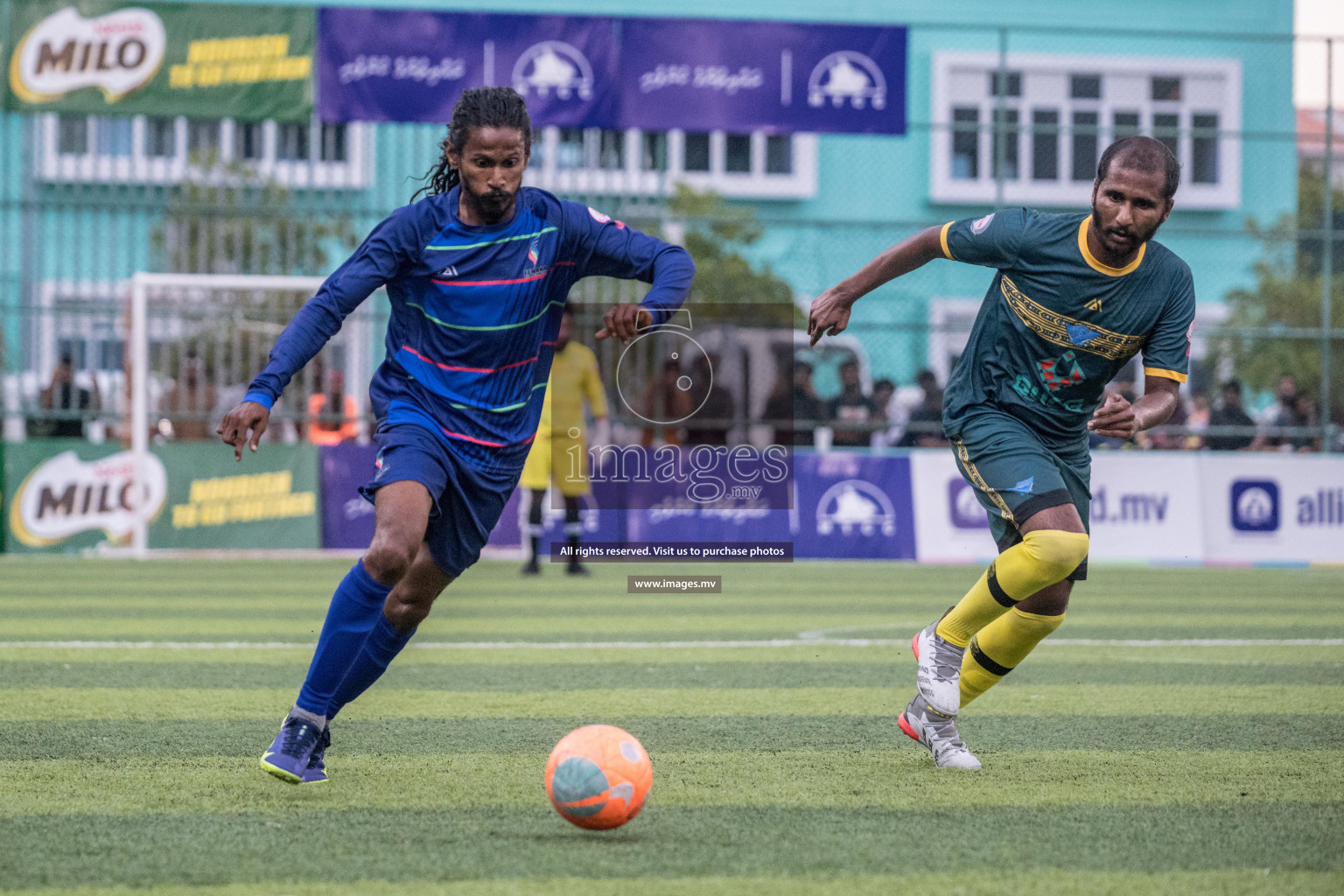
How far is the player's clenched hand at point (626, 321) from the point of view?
14.6 ft

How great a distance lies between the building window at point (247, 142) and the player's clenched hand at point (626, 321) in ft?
44.1

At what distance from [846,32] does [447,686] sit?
1103 centimetres

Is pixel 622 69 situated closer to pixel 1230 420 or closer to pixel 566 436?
pixel 566 436

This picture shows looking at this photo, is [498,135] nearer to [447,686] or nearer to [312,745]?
[312,745]

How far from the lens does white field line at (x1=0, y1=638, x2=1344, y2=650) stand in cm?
825

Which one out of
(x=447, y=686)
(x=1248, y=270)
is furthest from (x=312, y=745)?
(x=1248, y=270)

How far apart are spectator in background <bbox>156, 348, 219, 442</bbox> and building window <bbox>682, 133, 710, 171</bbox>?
11.1 metres

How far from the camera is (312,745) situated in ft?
14.5

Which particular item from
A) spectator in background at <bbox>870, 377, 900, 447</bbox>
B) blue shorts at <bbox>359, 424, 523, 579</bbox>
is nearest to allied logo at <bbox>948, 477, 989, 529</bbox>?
spectator in background at <bbox>870, 377, 900, 447</bbox>

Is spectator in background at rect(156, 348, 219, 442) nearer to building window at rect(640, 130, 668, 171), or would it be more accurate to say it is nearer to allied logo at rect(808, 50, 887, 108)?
building window at rect(640, 130, 668, 171)

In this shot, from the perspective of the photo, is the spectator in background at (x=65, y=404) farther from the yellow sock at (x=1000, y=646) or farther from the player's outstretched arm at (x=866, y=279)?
the yellow sock at (x=1000, y=646)

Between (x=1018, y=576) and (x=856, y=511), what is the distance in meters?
10.3

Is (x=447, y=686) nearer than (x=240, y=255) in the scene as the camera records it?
Yes

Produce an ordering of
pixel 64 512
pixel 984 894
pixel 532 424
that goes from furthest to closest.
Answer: pixel 64 512
pixel 532 424
pixel 984 894
